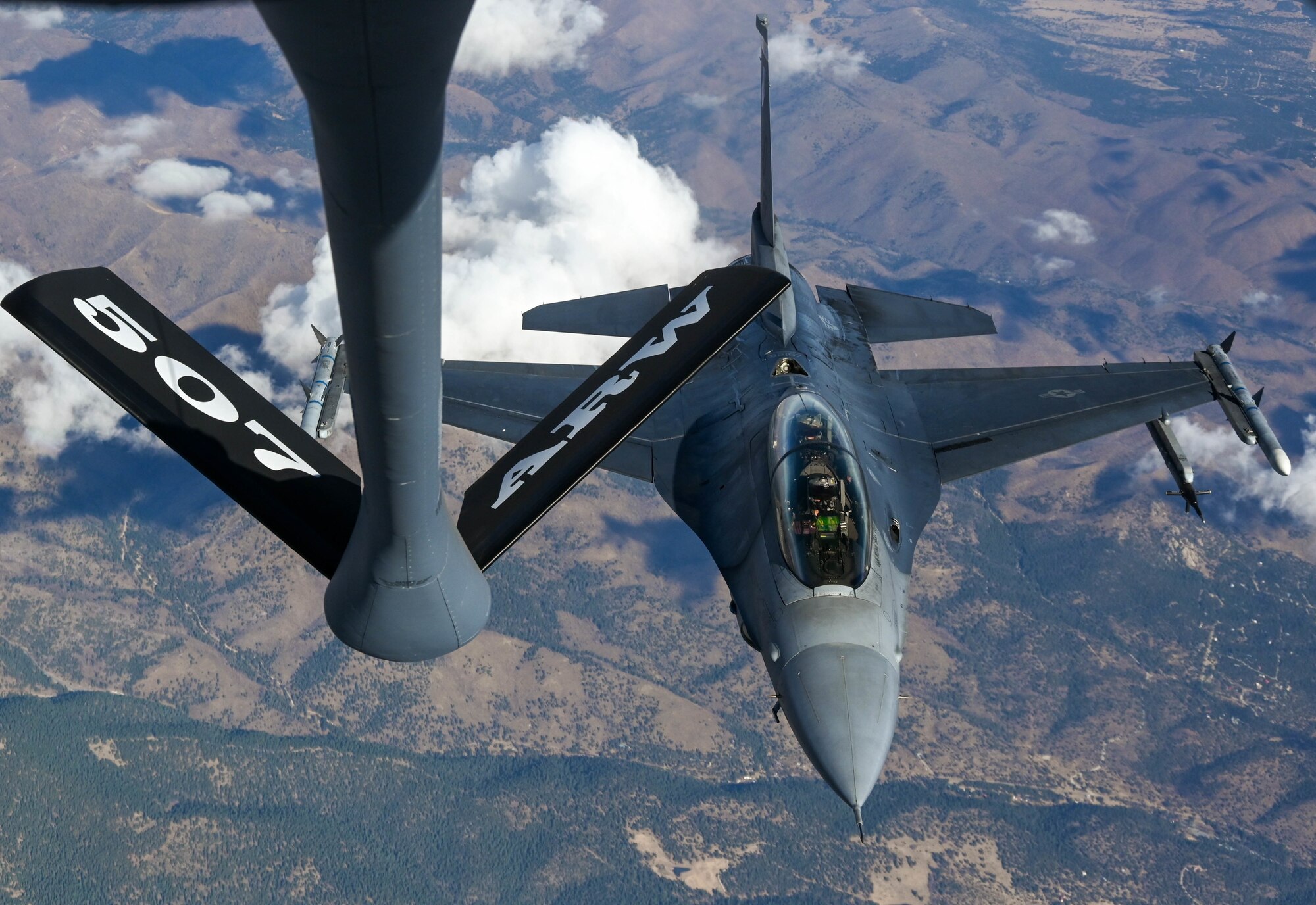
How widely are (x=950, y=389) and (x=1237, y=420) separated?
9456 mm

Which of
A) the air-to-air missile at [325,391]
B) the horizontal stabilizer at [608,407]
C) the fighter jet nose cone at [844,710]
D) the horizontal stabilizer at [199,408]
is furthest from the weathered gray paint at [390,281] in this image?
the air-to-air missile at [325,391]

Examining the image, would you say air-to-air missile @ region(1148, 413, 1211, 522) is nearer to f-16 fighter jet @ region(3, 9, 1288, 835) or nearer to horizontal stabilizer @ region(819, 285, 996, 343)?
f-16 fighter jet @ region(3, 9, 1288, 835)

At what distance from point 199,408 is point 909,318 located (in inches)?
1197

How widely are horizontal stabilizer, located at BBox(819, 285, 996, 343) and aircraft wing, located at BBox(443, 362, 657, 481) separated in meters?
11.5

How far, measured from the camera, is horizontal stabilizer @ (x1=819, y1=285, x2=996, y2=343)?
38.2 meters

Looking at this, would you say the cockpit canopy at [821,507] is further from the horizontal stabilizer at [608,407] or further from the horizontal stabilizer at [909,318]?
the horizontal stabilizer at [909,318]

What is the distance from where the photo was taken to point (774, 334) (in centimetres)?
3341

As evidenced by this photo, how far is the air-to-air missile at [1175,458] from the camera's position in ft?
111

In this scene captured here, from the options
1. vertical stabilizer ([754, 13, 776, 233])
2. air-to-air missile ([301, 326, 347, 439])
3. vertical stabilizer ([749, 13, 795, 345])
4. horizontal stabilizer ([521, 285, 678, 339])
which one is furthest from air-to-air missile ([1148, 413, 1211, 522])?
air-to-air missile ([301, 326, 347, 439])

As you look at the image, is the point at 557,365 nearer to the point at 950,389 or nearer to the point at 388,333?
the point at 950,389

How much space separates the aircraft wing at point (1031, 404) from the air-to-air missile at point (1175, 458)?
56 centimetres

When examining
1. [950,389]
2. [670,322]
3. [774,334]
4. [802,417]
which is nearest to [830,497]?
[802,417]

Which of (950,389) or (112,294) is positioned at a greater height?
(112,294)

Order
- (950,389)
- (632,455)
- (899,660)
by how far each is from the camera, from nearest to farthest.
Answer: (899,660) < (632,455) < (950,389)
